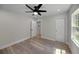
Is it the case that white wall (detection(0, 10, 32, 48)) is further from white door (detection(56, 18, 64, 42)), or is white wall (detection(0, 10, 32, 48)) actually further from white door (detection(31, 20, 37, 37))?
white door (detection(56, 18, 64, 42))

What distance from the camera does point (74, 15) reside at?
1.14 metres

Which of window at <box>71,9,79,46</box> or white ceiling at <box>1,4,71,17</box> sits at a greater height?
white ceiling at <box>1,4,71,17</box>

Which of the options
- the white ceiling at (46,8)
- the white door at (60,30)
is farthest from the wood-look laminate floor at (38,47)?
the white ceiling at (46,8)

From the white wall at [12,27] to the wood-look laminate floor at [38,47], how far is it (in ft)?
0.28

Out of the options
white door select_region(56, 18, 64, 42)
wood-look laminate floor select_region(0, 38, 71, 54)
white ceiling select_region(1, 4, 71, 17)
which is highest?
white ceiling select_region(1, 4, 71, 17)

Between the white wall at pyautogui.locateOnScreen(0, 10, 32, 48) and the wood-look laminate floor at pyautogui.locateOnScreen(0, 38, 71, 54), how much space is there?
0.28 ft

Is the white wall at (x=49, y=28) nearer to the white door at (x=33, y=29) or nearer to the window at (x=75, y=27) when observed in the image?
the white door at (x=33, y=29)

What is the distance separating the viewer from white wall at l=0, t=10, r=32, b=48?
1.11m

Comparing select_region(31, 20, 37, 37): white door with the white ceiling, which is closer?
the white ceiling

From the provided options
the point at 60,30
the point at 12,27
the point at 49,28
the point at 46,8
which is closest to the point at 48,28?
the point at 49,28

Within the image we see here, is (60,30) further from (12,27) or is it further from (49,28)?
(12,27)

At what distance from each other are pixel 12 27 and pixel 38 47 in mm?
457

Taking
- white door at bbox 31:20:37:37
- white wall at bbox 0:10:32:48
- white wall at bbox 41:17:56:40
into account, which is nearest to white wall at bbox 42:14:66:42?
white wall at bbox 41:17:56:40
